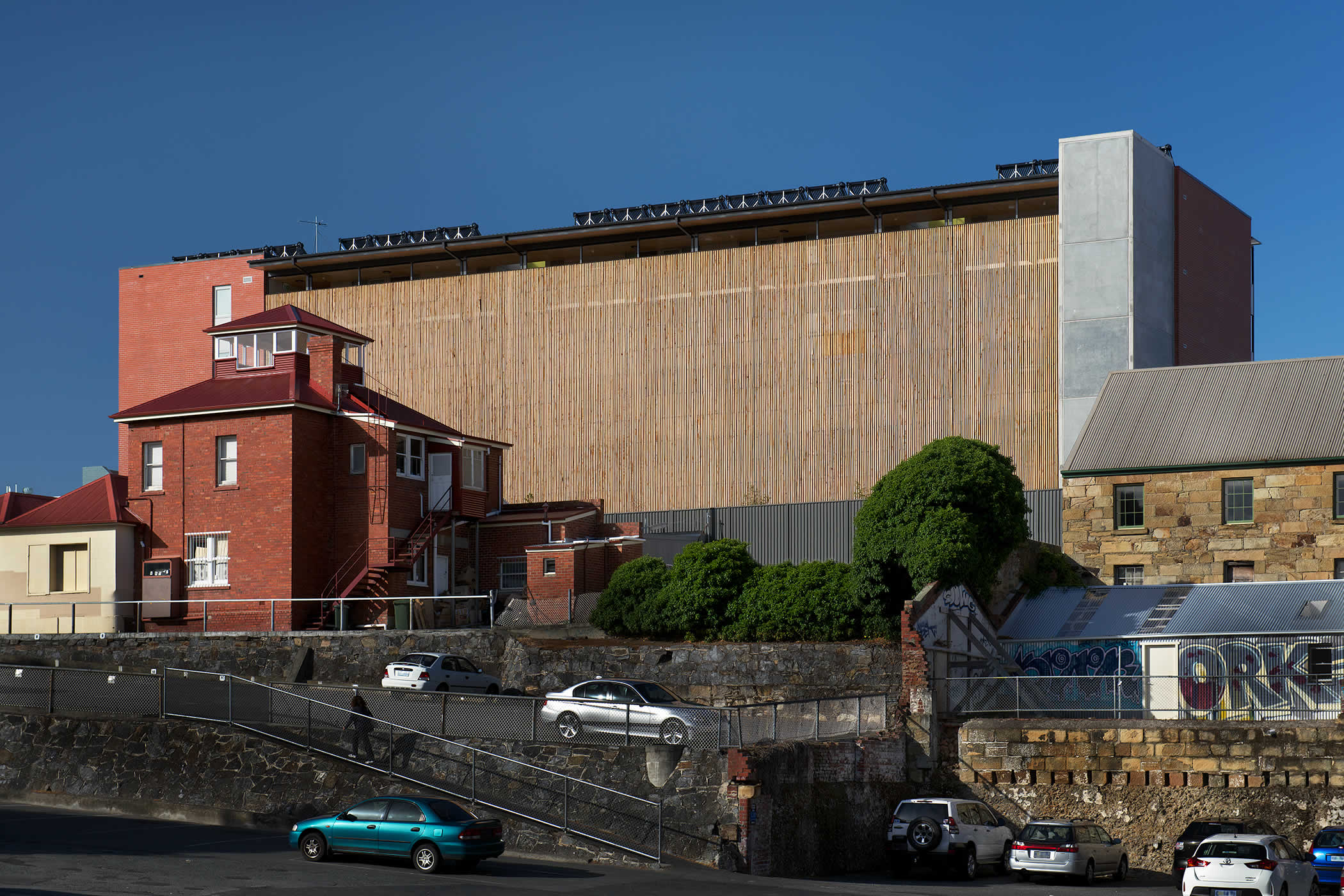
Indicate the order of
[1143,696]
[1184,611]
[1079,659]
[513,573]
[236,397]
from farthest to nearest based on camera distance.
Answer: [513,573] → [236,397] → [1184,611] → [1079,659] → [1143,696]

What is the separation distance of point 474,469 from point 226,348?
942cm

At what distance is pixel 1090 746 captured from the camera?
110 ft

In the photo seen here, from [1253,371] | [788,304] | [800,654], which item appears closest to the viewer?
[800,654]

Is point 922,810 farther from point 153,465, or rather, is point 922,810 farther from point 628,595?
point 153,465

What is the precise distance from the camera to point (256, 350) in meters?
51.1

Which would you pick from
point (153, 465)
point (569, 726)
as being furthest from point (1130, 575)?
point (153, 465)

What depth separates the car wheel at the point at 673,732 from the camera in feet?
96.2

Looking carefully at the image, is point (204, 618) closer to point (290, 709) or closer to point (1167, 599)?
point (290, 709)

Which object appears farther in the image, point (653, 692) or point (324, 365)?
point (324, 365)

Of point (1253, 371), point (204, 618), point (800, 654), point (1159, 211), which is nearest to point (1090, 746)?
point (800, 654)

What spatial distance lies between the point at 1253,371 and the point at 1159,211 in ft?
48.3

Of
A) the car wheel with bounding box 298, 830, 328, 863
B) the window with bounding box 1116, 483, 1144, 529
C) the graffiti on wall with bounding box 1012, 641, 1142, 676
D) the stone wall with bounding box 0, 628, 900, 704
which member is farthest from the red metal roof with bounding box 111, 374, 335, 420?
the window with bounding box 1116, 483, 1144, 529

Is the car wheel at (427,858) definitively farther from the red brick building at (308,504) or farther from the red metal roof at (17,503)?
the red metal roof at (17,503)

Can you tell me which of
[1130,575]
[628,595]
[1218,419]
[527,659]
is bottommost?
[527,659]
